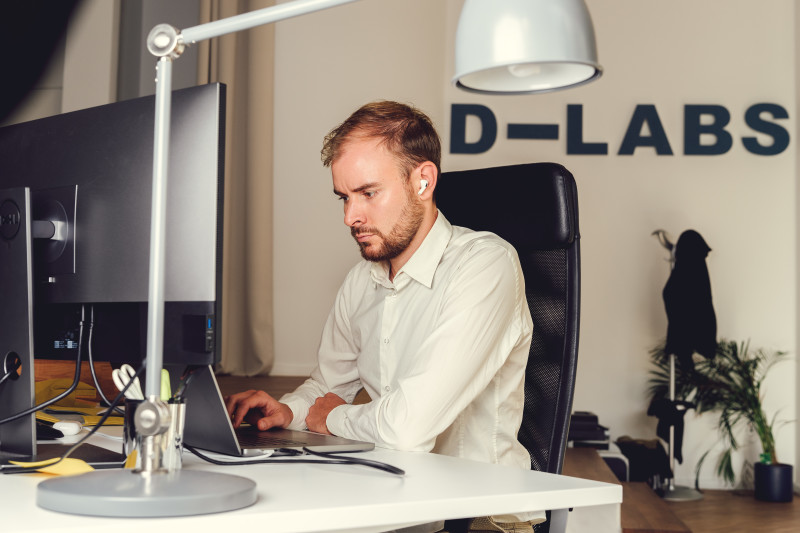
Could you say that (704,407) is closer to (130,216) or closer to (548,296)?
(548,296)

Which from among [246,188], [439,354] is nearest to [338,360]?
[439,354]

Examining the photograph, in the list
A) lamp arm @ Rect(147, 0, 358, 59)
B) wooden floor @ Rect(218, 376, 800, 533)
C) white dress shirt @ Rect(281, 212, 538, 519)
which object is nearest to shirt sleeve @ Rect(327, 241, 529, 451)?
white dress shirt @ Rect(281, 212, 538, 519)

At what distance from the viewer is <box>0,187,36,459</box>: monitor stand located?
42.7 inches

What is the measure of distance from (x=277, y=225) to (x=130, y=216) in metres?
3.37

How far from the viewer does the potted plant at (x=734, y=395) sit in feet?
15.8

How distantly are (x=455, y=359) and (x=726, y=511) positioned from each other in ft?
11.8

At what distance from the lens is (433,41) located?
511 centimetres

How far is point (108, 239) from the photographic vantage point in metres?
1.08

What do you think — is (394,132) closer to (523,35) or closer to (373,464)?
(523,35)

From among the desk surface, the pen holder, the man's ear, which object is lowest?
the desk surface

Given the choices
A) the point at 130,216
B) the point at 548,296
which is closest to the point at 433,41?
the point at 548,296

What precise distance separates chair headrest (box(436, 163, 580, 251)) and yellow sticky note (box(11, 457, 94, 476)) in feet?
3.25

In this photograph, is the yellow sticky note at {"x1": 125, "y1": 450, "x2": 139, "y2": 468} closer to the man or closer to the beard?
the man

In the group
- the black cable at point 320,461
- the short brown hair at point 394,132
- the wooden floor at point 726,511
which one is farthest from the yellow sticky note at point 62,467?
the wooden floor at point 726,511
